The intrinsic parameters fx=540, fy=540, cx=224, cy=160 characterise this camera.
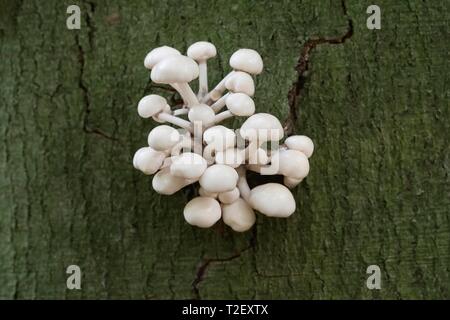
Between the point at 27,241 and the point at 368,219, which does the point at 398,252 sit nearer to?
the point at 368,219

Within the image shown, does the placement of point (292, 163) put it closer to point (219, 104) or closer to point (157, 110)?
point (219, 104)

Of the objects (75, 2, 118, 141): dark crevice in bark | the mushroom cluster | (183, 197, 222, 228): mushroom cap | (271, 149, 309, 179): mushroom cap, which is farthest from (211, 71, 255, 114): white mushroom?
(75, 2, 118, 141): dark crevice in bark

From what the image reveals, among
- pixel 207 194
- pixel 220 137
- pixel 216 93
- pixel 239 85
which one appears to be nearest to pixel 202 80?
pixel 216 93

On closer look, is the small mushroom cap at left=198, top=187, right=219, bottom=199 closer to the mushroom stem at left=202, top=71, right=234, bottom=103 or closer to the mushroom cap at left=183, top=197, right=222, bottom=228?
the mushroom cap at left=183, top=197, right=222, bottom=228

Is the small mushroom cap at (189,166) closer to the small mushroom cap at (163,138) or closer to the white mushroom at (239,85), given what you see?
the small mushroom cap at (163,138)

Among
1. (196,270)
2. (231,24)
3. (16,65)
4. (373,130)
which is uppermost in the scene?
(231,24)

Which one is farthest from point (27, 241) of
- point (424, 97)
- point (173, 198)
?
point (424, 97)
